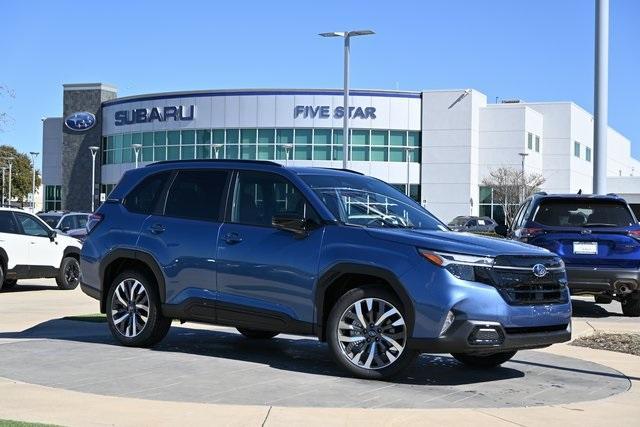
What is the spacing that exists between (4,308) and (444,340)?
9.06 meters

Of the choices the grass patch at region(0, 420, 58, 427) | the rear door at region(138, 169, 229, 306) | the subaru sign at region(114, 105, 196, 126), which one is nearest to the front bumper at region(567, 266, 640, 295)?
the rear door at region(138, 169, 229, 306)

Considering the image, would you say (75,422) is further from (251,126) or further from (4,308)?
(251,126)

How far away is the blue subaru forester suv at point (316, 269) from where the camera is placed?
7.11 metres

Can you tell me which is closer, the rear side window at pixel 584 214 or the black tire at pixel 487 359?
the black tire at pixel 487 359

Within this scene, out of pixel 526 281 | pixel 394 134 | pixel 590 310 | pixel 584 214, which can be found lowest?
pixel 590 310

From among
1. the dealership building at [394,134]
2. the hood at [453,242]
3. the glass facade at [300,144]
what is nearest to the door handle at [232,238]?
the hood at [453,242]

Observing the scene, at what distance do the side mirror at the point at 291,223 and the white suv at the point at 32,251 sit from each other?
10590mm

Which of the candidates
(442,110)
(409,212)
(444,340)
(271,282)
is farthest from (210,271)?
(442,110)

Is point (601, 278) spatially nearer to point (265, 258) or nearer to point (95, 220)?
point (265, 258)

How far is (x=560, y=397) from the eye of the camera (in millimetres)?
7074

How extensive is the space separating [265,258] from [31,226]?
11.1 metres

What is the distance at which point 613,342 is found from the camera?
33.6 feet

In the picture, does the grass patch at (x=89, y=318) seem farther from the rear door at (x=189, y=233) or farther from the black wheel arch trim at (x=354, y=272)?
the black wheel arch trim at (x=354, y=272)

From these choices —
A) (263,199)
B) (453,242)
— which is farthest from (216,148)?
(453,242)
